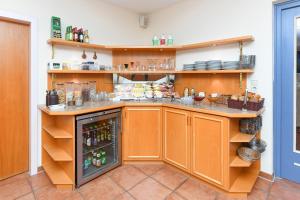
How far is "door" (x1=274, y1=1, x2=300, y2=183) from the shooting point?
2.17 meters

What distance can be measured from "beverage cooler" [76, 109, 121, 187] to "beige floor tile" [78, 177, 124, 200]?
9 centimetres

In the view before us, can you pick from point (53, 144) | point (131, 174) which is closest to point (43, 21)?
point (53, 144)

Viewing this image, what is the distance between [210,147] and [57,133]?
1.76m

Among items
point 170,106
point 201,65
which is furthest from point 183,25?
point 170,106

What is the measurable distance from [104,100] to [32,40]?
1.20m

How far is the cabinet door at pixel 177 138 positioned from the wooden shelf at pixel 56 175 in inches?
50.2

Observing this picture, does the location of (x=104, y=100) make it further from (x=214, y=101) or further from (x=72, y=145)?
(x=214, y=101)

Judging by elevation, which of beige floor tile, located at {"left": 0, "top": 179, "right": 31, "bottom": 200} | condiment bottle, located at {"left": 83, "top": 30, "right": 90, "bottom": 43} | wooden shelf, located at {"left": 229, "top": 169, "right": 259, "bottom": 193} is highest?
condiment bottle, located at {"left": 83, "top": 30, "right": 90, "bottom": 43}

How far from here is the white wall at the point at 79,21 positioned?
2391mm

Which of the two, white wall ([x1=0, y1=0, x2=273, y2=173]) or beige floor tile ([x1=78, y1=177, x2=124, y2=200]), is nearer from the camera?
beige floor tile ([x1=78, y1=177, x2=124, y2=200])

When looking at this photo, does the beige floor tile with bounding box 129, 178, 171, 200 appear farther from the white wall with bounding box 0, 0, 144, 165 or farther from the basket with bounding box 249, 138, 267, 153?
the white wall with bounding box 0, 0, 144, 165

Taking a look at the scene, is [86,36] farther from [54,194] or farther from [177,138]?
[54,194]

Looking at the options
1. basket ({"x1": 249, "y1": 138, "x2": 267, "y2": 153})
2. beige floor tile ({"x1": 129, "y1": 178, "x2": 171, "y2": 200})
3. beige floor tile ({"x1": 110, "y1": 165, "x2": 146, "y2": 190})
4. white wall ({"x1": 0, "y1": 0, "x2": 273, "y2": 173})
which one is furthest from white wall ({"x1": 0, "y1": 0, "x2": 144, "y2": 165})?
basket ({"x1": 249, "y1": 138, "x2": 267, "y2": 153})

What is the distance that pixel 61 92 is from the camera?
99.5 inches
